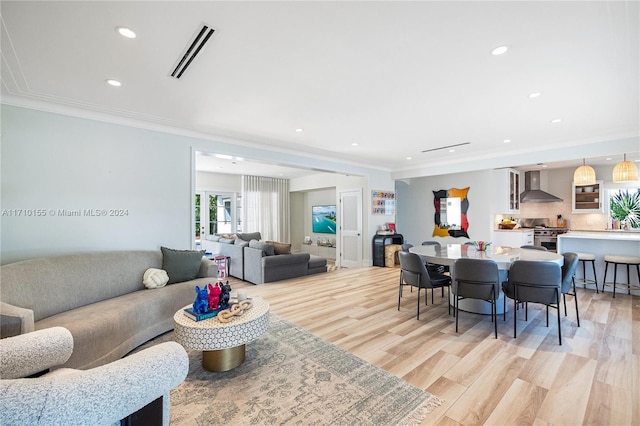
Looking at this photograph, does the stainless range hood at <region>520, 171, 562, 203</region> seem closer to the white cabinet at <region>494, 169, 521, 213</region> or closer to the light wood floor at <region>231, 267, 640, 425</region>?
the white cabinet at <region>494, 169, 521, 213</region>

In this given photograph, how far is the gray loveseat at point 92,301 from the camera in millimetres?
2191

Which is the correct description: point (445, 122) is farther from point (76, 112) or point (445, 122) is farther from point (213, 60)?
point (76, 112)

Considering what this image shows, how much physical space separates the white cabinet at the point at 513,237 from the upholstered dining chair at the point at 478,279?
13.4ft

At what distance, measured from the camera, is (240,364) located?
2.48 meters

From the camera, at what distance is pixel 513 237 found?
6.33 meters

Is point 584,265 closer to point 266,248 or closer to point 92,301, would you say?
point 266,248

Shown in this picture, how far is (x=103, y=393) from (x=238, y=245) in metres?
5.31

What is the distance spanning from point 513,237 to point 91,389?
7.49m

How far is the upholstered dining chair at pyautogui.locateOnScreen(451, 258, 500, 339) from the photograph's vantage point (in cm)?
298

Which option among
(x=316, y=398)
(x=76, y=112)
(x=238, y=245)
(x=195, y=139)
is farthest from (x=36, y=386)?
(x=238, y=245)

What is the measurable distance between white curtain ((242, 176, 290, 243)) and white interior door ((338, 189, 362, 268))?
2.60 m

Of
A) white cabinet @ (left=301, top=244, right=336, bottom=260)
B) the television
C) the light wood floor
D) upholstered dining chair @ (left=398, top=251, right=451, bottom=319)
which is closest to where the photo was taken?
the light wood floor

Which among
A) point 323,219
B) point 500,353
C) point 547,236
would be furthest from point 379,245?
point 500,353

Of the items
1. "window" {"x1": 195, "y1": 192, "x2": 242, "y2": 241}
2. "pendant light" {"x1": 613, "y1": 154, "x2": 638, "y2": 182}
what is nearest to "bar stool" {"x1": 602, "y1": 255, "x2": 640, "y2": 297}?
"pendant light" {"x1": 613, "y1": 154, "x2": 638, "y2": 182}
